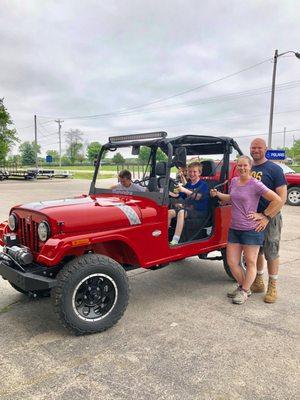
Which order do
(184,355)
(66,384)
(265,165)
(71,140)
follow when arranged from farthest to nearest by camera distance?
(71,140)
(265,165)
(184,355)
(66,384)

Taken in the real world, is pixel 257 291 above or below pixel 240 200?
below

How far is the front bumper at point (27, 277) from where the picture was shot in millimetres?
3400

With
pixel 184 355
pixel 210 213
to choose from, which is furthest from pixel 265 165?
pixel 184 355

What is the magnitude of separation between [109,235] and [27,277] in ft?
2.85

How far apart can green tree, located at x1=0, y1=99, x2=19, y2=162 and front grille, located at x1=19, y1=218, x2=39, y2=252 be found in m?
33.4

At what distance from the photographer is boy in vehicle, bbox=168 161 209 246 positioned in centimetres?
468

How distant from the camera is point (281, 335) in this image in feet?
11.9

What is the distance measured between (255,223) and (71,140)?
104142 millimetres

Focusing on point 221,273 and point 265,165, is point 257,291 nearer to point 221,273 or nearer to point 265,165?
point 221,273

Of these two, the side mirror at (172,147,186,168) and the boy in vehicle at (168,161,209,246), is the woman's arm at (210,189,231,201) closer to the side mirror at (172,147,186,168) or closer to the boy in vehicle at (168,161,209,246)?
the boy in vehicle at (168,161,209,246)

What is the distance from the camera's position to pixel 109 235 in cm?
378

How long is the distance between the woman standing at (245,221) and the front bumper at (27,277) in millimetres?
2184

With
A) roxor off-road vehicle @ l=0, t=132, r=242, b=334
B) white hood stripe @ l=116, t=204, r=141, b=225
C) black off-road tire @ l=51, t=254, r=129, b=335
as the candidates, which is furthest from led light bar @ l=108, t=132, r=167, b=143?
black off-road tire @ l=51, t=254, r=129, b=335

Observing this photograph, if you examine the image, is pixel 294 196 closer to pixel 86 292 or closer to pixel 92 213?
pixel 92 213
